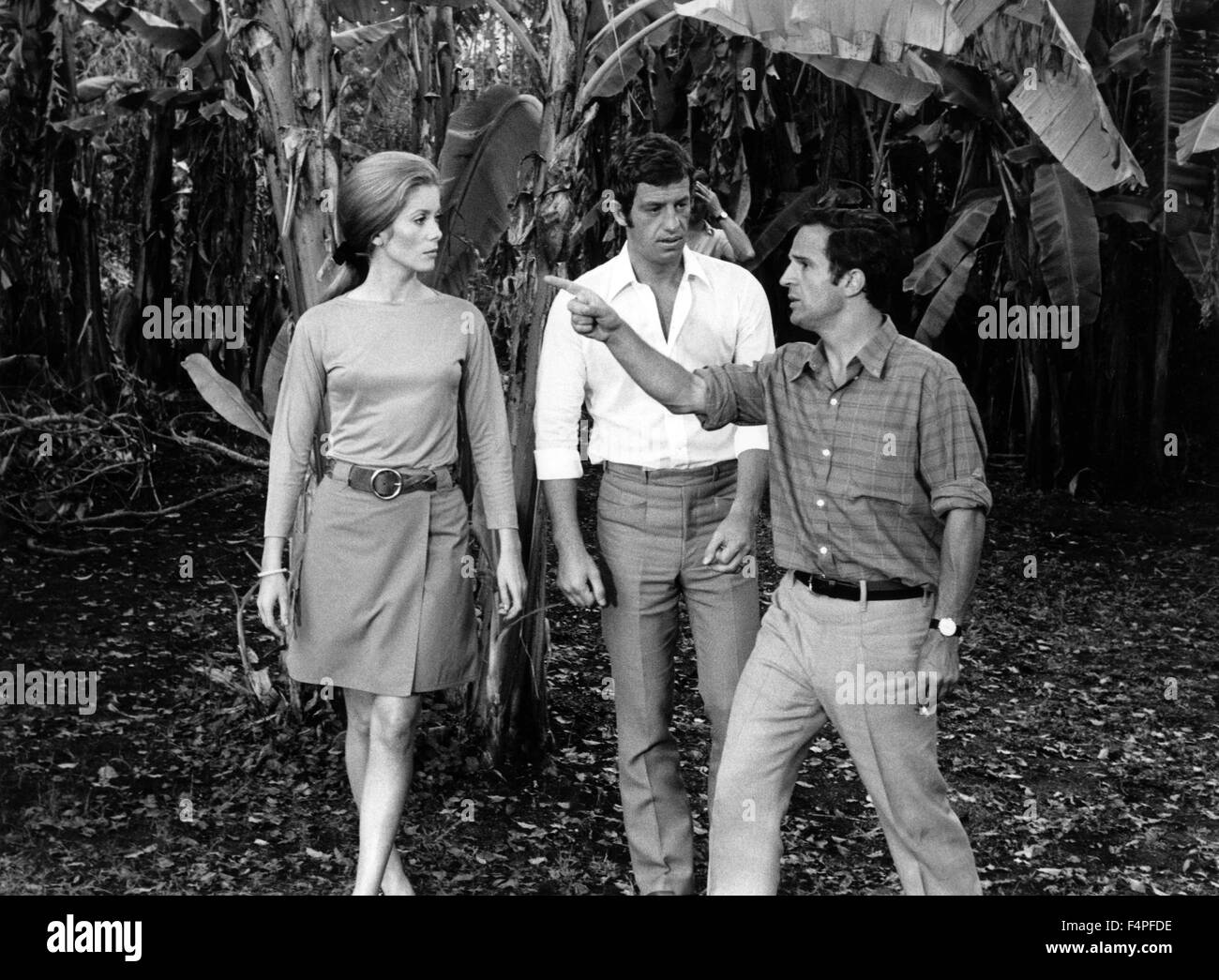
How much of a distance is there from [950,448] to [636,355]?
0.70 metres

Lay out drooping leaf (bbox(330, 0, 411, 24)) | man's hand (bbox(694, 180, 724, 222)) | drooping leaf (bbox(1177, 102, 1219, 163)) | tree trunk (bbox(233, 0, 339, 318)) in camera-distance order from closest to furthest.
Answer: man's hand (bbox(694, 180, 724, 222)), tree trunk (bbox(233, 0, 339, 318)), drooping leaf (bbox(330, 0, 411, 24)), drooping leaf (bbox(1177, 102, 1219, 163))

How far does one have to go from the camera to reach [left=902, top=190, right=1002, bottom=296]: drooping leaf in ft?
25.5

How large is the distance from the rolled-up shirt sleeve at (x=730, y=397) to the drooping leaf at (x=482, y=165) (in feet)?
6.30

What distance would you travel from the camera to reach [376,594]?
335 centimetres

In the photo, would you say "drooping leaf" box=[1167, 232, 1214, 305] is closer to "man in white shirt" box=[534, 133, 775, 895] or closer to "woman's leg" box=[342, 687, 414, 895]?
"man in white shirt" box=[534, 133, 775, 895]

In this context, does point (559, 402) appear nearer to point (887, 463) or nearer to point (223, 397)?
point (887, 463)

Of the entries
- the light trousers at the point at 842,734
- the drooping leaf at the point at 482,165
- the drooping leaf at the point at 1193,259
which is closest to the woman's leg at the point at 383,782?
the light trousers at the point at 842,734

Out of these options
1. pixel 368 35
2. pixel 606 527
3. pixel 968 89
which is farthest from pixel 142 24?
pixel 606 527

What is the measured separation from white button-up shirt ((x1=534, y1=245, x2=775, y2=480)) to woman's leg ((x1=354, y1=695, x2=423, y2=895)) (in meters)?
0.67

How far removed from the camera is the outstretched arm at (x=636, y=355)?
299cm

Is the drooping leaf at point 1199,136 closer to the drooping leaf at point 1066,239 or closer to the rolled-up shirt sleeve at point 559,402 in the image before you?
the drooping leaf at point 1066,239

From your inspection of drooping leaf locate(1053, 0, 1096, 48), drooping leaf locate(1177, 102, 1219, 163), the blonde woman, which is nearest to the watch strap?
the blonde woman
